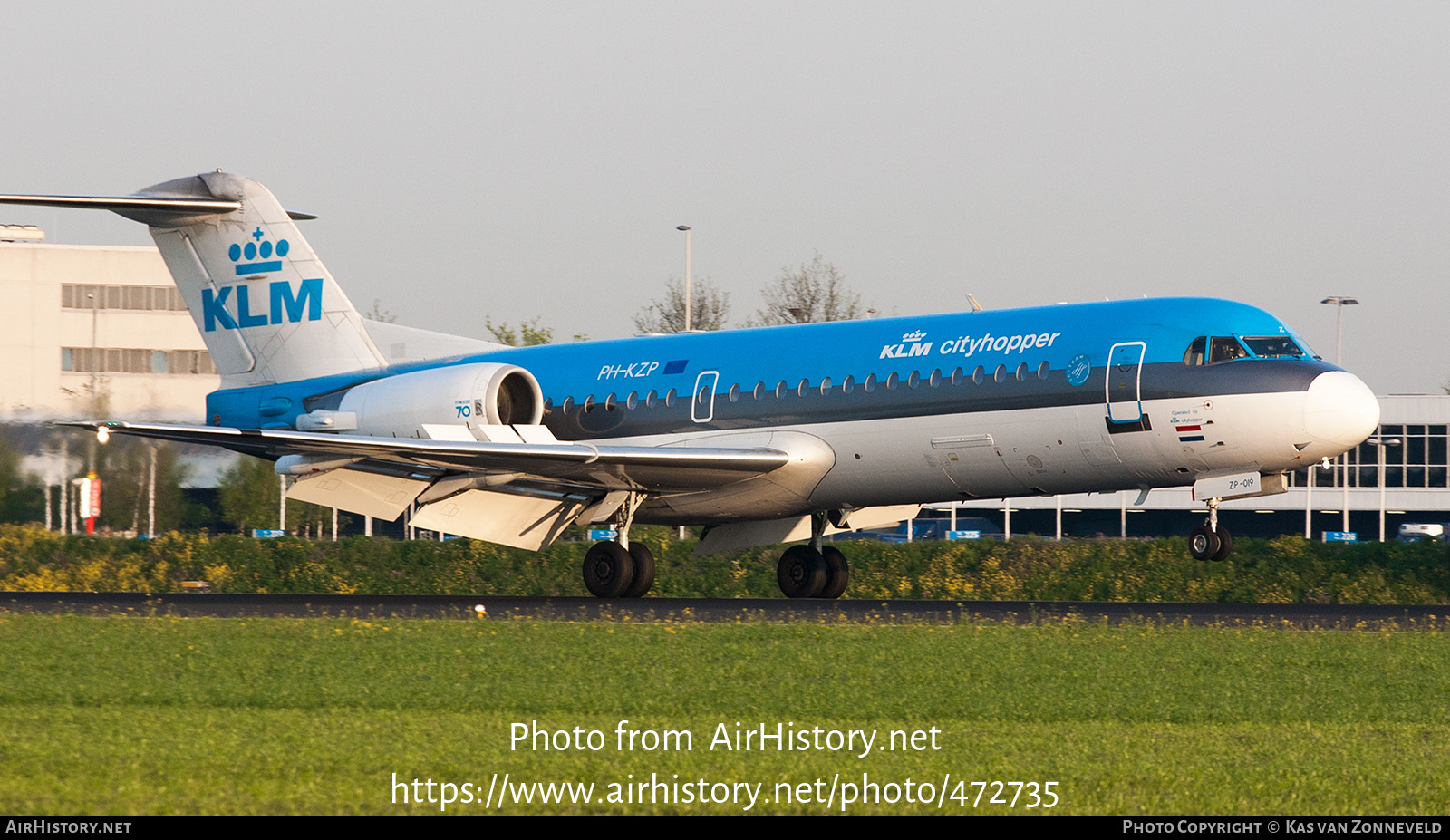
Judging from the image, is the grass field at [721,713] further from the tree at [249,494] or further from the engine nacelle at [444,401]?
the tree at [249,494]

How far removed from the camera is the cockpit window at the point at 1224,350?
20.0 m

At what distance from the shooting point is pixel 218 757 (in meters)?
8.71

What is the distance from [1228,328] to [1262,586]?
7721 millimetres

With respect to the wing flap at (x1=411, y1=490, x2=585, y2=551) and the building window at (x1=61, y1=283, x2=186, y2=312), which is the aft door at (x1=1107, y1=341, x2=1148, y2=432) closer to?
the wing flap at (x1=411, y1=490, x2=585, y2=551)

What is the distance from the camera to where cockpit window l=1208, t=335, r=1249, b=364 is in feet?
65.7

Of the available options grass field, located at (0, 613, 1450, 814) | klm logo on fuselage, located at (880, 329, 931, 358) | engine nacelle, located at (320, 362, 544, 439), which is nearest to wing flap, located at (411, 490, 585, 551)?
engine nacelle, located at (320, 362, 544, 439)

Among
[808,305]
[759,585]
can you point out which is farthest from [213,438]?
[808,305]

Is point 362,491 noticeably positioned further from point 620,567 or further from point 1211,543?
point 1211,543

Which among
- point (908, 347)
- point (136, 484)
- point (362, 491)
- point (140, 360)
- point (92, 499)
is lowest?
point (92, 499)

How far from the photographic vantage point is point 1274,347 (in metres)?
20.2

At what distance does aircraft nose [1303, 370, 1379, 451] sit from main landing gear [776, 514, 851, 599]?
26.1 feet

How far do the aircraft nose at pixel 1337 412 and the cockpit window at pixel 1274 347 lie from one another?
0.67m

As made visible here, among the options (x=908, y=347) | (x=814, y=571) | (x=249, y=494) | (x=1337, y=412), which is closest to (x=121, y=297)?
(x=249, y=494)

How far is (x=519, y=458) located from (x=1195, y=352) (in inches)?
350
